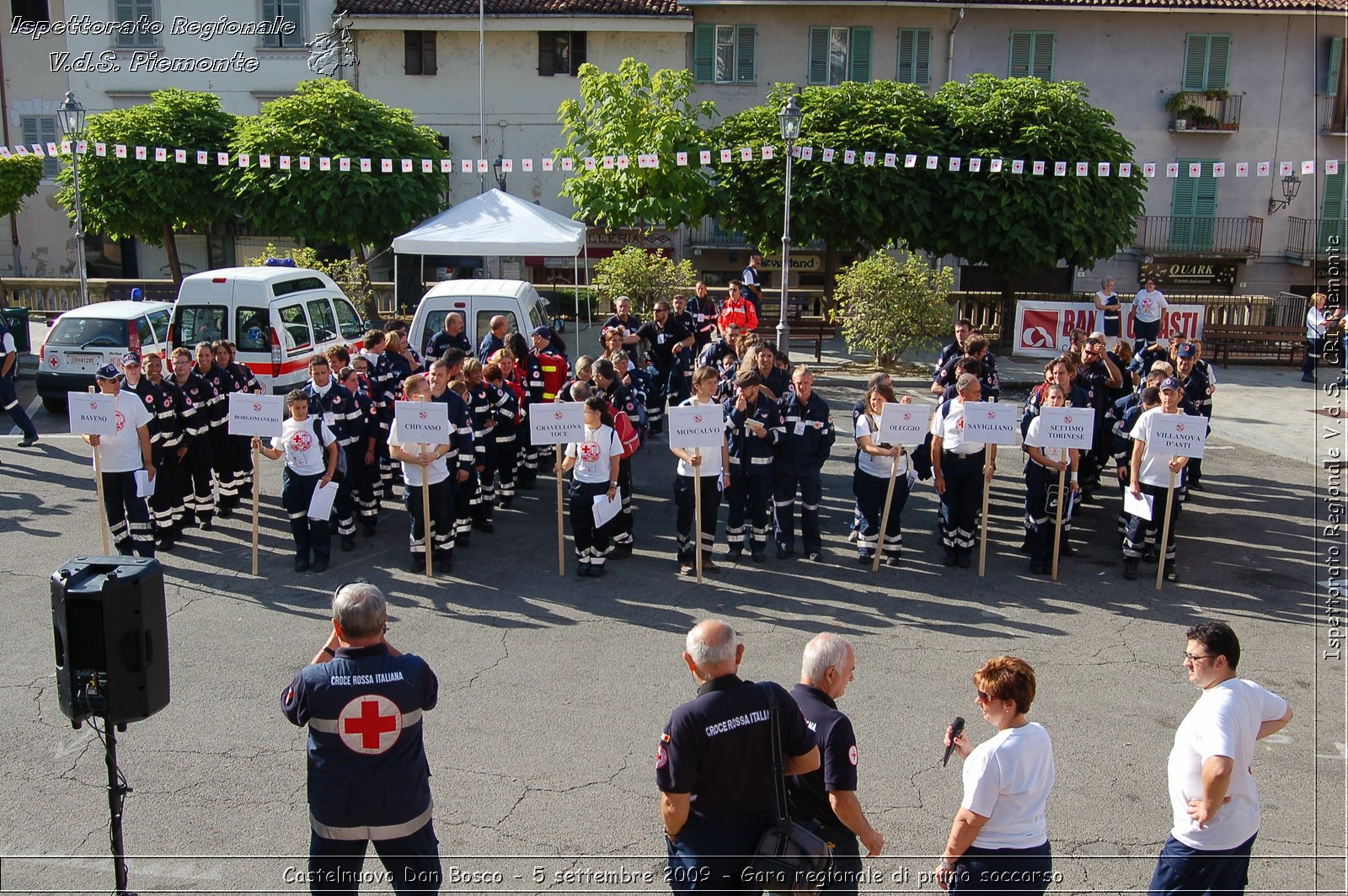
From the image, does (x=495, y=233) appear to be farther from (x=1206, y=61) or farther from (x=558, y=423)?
(x=1206, y=61)

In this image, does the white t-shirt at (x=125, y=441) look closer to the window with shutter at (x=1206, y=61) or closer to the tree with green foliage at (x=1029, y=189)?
the tree with green foliage at (x=1029, y=189)

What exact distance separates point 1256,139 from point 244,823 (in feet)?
110

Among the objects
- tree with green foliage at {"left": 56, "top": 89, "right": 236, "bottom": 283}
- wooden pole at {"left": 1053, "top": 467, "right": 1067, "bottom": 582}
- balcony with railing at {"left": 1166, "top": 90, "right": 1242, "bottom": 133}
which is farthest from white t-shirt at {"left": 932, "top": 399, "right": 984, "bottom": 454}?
balcony with railing at {"left": 1166, "top": 90, "right": 1242, "bottom": 133}

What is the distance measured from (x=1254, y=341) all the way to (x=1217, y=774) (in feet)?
69.5

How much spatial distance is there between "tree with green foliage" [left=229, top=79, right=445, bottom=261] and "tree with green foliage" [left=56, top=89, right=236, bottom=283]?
1.15m

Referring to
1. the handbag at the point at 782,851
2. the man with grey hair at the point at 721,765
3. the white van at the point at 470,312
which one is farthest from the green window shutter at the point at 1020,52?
the handbag at the point at 782,851

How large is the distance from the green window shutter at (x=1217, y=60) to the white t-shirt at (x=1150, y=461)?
25.3 meters

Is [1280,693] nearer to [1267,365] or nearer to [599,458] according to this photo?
[599,458]

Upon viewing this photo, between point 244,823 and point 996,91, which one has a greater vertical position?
point 996,91

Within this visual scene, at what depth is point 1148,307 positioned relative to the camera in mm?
21094

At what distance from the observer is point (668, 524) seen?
12023 millimetres

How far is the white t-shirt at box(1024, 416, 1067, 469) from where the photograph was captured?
1034 cm

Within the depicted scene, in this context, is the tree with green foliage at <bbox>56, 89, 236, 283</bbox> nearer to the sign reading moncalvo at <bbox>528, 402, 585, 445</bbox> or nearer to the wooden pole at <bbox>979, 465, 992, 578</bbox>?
the sign reading moncalvo at <bbox>528, 402, 585, 445</bbox>

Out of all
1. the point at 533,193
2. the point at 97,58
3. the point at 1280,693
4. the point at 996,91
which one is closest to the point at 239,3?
the point at 97,58
